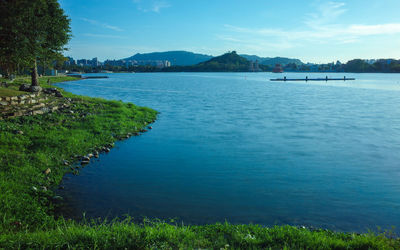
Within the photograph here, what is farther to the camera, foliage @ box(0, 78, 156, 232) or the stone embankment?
the stone embankment

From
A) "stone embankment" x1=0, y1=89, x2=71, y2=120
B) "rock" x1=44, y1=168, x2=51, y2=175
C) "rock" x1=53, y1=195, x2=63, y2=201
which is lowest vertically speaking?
"rock" x1=53, y1=195, x2=63, y2=201

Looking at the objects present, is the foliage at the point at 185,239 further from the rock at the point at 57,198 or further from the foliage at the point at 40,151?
the rock at the point at 57,198

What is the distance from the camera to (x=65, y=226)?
7.85 metres

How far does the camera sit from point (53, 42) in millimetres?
40031

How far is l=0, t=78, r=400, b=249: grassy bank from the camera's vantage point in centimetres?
690

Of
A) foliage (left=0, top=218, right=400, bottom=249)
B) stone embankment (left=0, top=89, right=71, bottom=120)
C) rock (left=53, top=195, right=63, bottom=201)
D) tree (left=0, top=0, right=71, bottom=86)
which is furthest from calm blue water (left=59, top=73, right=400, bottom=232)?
tree (left=0, top=0, right=71, bottom=86)

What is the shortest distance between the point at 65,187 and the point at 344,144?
19406mm

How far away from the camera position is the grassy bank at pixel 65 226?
6898 mm

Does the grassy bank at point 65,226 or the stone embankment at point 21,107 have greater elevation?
the stone embankment at point 21,107

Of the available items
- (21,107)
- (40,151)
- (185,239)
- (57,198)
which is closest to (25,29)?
(21,107)

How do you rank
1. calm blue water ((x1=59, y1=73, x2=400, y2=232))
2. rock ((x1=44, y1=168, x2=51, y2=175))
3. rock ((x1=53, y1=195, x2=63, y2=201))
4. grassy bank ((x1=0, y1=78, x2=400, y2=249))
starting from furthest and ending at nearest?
rock ((x1=44, y1=168, x2=51, y2=175)) → rock ((x1=53, y1=195, x2=63, y2=201)) → calm blue water ((x1=59, y1=73, x2=400, y2=232)) → grassy bank ((x1=0, y1=78, x2=400, y2=249))

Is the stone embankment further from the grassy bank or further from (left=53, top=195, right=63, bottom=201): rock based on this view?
(left=53, top=195, right=63, bottom=201): rock

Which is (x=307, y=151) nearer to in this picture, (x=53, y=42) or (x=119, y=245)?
(x=119, y=245)

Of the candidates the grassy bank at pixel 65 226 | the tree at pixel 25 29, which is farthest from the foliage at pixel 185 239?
the tree at pixel 25 29
